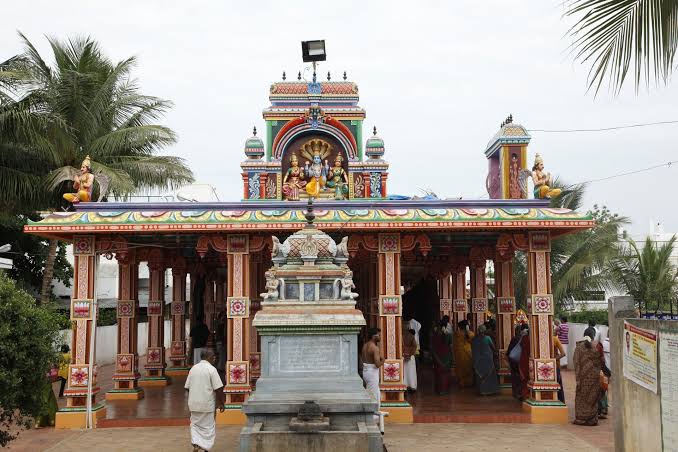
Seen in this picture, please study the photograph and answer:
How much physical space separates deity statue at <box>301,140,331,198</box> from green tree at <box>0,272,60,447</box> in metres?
7.03

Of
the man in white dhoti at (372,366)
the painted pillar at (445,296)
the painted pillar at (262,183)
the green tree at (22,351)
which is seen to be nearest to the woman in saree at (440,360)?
the man in white dhoti at (372,366)

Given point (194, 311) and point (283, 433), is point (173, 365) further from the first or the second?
point (283, 433)

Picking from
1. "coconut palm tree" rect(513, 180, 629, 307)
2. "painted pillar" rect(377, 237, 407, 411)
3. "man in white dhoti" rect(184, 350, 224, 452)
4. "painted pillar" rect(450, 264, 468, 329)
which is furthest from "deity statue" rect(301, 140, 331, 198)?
"coconut palm tree" rect(513, 180, 629, 307)

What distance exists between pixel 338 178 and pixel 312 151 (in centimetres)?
82

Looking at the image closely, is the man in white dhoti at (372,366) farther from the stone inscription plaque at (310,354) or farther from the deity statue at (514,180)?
the deity statue at (514,180)

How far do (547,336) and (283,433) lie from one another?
5.81 m

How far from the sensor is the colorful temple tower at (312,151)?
1404cm

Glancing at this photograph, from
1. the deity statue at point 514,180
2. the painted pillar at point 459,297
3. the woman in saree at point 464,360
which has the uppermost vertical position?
the deity statue at point 514,180

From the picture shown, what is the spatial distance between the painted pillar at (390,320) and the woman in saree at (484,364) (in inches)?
103

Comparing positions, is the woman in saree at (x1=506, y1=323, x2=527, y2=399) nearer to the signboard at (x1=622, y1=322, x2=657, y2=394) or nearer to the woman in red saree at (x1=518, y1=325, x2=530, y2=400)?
the woman in red saree at (x1=518, y1=325, x2=530, y2=400)

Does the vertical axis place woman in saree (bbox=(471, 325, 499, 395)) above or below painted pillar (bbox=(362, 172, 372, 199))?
below

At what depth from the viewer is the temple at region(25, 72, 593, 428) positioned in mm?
11273

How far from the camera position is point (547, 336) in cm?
1154

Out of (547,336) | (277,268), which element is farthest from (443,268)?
(277,268)
